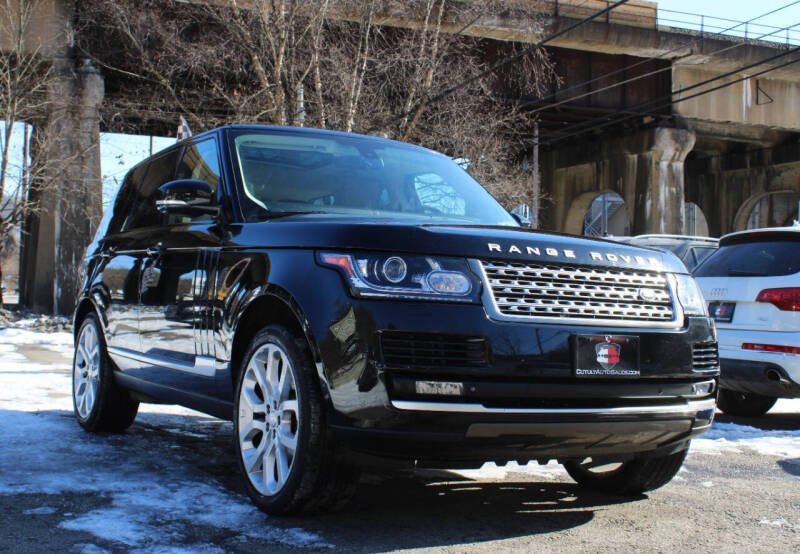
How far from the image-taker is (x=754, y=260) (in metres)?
7.68

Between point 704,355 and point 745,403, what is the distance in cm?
487

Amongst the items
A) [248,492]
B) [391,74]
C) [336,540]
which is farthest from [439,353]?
[391,74]

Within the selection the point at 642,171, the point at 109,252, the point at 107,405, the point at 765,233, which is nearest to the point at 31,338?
the point at 109,252

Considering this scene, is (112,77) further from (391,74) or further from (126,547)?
(126,547)

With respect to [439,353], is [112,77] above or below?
above

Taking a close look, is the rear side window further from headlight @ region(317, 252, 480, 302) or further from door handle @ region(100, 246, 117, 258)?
door handle @ region(100, 246, 117, 258)

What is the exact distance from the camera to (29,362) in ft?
36.5

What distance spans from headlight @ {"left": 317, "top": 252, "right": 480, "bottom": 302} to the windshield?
1048 mm

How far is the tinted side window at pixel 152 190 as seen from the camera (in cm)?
575

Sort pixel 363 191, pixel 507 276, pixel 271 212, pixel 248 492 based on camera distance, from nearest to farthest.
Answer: pixel 507 276, pixel 248 492, pixel 271 212, pixel 363 191

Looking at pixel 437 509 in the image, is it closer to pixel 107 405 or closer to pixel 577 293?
pixel 577 293

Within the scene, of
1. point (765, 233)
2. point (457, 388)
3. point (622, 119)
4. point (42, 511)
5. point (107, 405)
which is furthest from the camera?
point (622, 119)

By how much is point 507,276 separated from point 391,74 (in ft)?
58.6

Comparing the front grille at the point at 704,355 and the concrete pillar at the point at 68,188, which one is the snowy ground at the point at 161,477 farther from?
the concrete pillar at the point at 68,188
